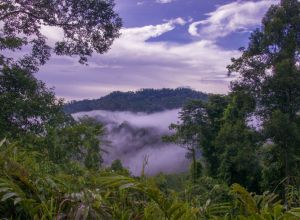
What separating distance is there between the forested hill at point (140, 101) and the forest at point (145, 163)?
75353 mm

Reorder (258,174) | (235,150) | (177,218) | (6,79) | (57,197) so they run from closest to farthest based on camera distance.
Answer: (177,218)
(57,197)
(6,79)
(235,150)
(258,174)

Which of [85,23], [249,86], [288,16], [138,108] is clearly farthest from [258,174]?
[138,108]

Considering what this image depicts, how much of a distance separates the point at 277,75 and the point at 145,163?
16000 mm

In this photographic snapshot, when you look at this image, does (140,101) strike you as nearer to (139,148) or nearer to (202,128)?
(202,128)

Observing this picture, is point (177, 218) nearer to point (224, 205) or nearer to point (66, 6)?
point (224, 205)

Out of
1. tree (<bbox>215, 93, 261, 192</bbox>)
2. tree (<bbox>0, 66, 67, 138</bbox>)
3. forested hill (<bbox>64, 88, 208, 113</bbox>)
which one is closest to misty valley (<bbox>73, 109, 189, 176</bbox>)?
tree (<bbox>0, 66, 67, 138</bbox>)

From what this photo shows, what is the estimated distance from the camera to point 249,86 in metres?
17.9

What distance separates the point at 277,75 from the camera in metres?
16.8

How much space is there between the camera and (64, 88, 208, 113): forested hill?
104 meters

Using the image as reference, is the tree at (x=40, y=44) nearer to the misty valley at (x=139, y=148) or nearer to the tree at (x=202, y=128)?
the misty valley at (x=139, y=148)

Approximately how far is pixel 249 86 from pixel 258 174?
23.3 ft

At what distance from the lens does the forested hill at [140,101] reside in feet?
342

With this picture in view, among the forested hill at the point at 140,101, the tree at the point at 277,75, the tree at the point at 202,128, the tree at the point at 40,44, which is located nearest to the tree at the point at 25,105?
the tree at the point at 40,44

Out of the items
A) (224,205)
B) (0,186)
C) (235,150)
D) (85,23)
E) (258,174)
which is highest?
(85,23)
